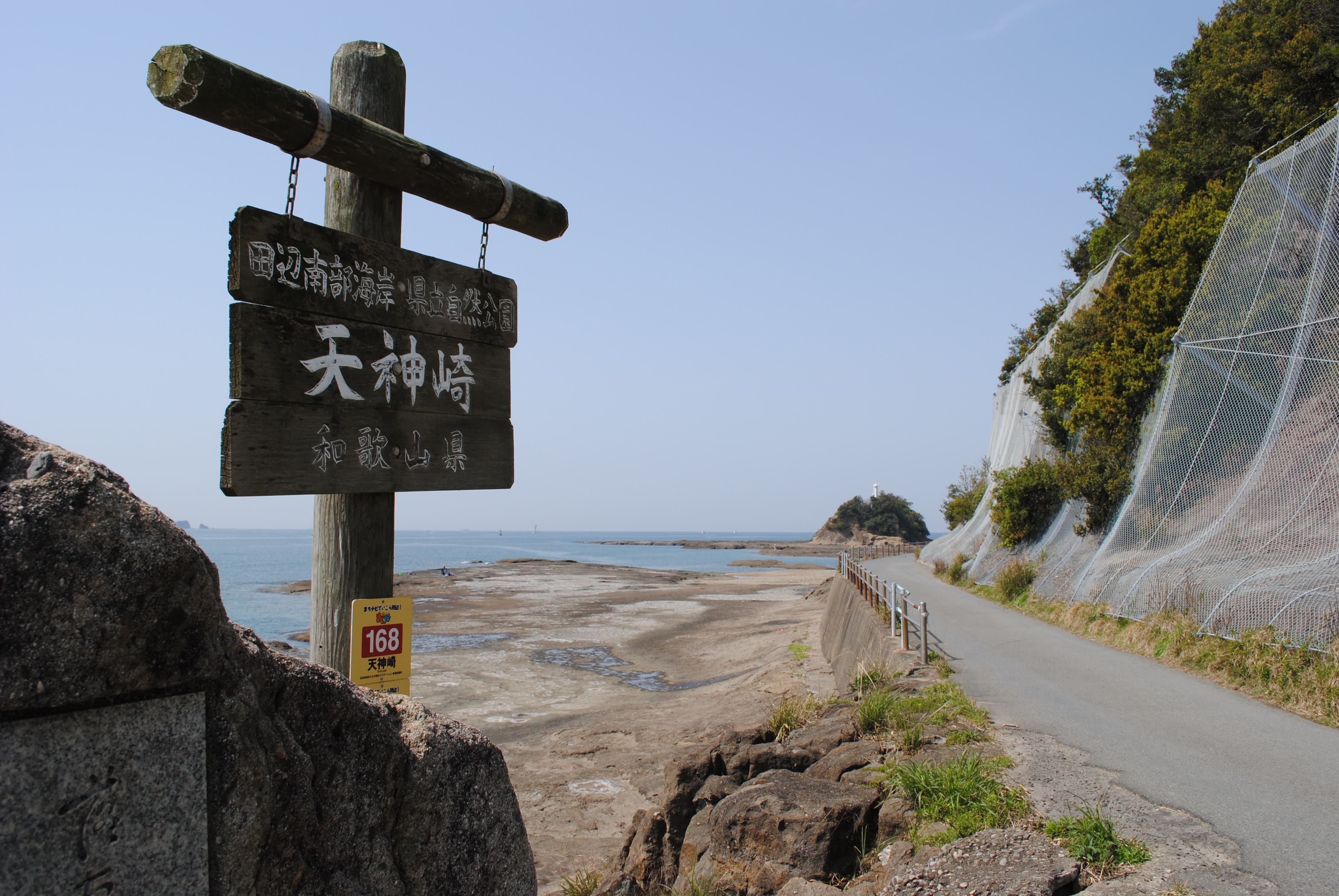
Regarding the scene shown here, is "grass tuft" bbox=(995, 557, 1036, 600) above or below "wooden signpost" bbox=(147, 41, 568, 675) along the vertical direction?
below

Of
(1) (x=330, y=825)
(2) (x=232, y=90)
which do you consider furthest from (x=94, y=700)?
(2) (x=232, y=90)

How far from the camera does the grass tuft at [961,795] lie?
199 inches

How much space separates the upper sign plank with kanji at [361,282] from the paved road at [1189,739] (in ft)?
17.5

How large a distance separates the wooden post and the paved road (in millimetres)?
5154

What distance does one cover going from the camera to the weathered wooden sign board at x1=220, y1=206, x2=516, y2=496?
3.13 meters

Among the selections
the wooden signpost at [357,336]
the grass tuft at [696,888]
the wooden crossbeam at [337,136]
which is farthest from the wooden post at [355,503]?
the grass tuft at [696,888]

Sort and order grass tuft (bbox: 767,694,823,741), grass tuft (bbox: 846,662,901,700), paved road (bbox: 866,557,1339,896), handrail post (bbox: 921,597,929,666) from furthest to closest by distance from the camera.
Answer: handrail post (bbox: 921,597,929,666), grass tuft (bbox: 846,662,901,700), grass tuft (bbox: 767,694,823,741), paved road (bbox: 866,557,1339,896)

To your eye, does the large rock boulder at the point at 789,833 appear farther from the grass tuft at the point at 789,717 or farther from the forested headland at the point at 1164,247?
the forested headland at the point at 1164,247

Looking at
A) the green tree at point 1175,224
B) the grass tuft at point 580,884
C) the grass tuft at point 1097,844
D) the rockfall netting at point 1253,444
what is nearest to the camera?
the grass tuft at point 1097,844

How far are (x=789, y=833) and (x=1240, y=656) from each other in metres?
7.01

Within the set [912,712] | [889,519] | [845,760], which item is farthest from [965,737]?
[889,519]

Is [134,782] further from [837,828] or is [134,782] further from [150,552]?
[837,828]

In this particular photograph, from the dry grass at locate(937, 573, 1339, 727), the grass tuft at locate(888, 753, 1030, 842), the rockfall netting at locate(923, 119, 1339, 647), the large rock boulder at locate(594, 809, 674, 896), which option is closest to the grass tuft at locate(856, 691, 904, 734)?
the grass tuft at locate(888, 753, 1030, 842)

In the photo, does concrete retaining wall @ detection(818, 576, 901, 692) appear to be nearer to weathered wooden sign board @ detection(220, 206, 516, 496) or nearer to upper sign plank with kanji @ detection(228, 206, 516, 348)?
weathered wooden sign board @ detection(220, 206, 516, 496)
